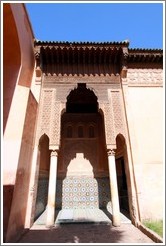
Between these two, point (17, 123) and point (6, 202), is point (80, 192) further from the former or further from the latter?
point (17, 123)

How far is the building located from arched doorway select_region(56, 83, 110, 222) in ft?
0.15

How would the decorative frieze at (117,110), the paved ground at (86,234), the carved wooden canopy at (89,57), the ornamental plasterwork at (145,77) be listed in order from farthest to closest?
1. the ornamental plasterwork at (145,77)
2. the carved wooden canopy at (89,57)
3. the decorative frieze at (117,110)
4. the paved ground at (86,234)

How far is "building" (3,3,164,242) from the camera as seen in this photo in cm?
575

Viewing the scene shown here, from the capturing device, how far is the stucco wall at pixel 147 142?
612 cm

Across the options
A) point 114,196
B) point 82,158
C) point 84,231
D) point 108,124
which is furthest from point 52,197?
point 82,158

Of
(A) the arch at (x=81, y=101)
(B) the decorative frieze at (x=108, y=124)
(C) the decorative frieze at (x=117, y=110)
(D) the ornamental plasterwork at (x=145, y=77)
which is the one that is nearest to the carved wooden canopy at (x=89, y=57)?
(D) the ornamental plasterwork at (x=145, y=77)

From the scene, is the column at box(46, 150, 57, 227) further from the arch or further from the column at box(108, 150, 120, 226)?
the arch

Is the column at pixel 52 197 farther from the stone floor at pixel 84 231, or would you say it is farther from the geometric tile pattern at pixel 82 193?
the geometric tile pattern at pixel 82 193

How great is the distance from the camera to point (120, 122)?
23.6 feet

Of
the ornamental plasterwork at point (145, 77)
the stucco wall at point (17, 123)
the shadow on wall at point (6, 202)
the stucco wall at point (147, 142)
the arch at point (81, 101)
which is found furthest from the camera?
the arch at point (81, 101)

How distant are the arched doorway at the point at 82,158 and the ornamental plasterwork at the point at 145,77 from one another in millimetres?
2032

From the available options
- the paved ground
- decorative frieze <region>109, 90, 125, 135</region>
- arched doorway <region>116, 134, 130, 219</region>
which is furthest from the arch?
the paved ground

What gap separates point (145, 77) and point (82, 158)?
499 cm

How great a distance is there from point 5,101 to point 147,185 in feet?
18.1
